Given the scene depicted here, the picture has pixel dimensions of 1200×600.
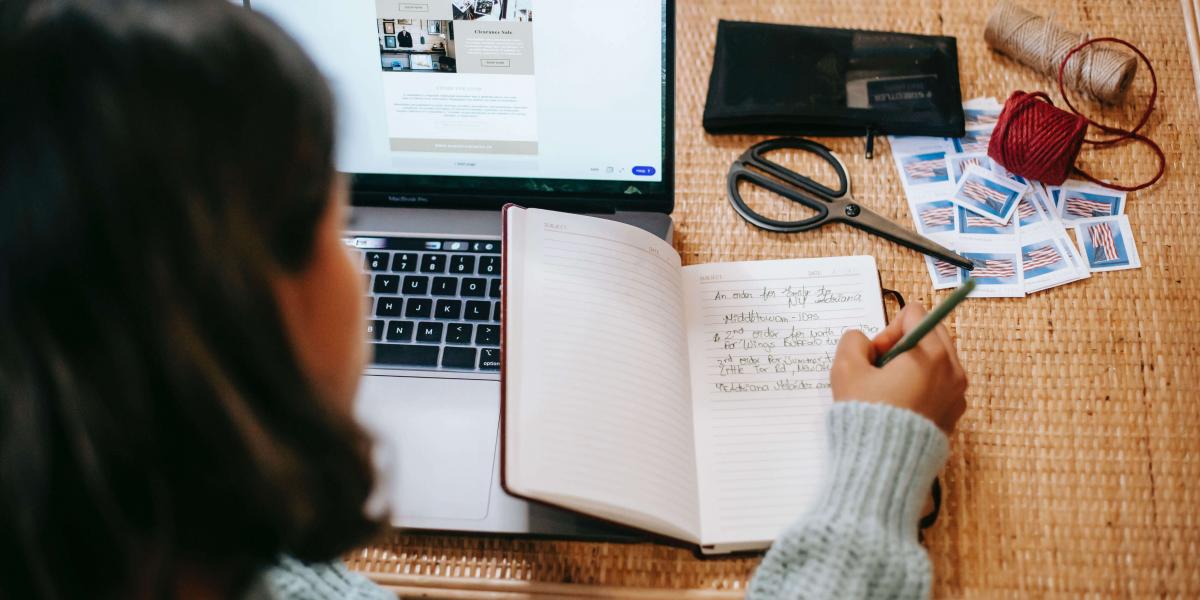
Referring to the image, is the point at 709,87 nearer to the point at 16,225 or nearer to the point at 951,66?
Result: the point at 951,66

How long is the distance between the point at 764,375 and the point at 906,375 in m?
0.10

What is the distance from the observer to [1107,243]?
2.23 ft

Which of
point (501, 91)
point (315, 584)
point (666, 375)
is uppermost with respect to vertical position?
point (501, 91)

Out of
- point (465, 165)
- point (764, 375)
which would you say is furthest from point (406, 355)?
point (764, 375)

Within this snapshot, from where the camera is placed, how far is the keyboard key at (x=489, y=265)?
65 cm

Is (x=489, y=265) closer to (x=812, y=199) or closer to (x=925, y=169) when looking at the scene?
(x=812, y=199)

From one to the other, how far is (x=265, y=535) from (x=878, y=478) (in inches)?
14.2

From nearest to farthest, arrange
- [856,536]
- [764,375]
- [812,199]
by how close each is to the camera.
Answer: [856,536], [764,375], [812,199]

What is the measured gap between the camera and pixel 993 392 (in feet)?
2.03

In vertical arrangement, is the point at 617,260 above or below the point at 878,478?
above

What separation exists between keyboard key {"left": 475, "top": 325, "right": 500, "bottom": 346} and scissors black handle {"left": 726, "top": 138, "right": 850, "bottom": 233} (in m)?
0.24

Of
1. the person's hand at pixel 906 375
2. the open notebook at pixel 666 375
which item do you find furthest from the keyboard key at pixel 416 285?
the person's hand at pixel 906 375

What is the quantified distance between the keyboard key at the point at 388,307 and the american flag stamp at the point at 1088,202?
0.56 m

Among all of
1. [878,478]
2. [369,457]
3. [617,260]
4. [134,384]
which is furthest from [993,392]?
[134,384]
